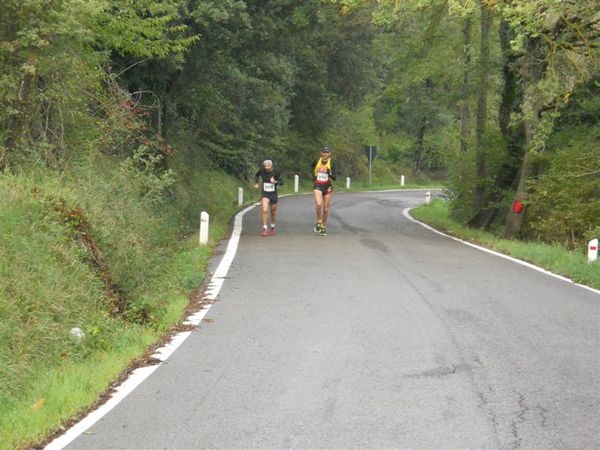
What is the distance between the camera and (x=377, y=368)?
7.16 metres

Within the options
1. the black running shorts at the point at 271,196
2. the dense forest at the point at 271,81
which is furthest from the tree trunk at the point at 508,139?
the black running shorts at the point at 271,196

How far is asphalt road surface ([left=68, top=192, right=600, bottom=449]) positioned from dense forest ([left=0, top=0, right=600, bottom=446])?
3.68 feet

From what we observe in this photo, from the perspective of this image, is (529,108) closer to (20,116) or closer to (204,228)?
(204,228)

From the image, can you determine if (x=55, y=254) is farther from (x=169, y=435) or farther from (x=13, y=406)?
(x=169, y=435)

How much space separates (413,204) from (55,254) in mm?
28120

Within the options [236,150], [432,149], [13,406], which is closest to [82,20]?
[13,406]

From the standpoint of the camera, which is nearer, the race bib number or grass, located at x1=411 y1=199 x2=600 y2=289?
grass, located at x1=411 y1=199 x2=600 y2=289

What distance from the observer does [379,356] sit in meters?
7.58

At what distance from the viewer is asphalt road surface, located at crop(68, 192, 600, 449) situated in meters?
5.52

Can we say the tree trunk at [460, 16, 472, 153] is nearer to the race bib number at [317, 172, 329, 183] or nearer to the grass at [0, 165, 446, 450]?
the race bib number at [317, 172, 329, 183]

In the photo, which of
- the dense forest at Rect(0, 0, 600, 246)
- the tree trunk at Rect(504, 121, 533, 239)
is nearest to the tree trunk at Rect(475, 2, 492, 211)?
the dense forest at Rect(0, 0, 600, 246)

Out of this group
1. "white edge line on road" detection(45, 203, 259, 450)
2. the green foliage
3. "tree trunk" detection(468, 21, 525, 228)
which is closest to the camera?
"white edge line on road" detection(45, 203, 259, 450)

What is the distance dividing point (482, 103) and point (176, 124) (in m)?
9.69

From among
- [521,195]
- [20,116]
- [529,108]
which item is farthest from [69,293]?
[521,195]
